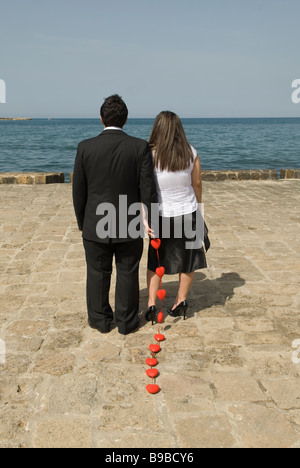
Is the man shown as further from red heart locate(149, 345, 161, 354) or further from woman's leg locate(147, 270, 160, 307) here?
red heart locate(149, 345, 161, 354)

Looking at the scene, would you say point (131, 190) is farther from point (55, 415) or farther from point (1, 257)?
point (1, 257)

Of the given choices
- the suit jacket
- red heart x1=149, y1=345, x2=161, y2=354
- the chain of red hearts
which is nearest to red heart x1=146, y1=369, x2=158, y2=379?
the chain of red hearts

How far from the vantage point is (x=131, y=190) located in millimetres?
3523

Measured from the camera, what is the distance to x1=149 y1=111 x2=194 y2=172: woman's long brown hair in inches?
137

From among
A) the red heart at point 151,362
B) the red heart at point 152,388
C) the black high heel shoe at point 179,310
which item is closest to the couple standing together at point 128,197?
the black high heel shoe at point 179,310

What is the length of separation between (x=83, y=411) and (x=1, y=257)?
3.59 metres

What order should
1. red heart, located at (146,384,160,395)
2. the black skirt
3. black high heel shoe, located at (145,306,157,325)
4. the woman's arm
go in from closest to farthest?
red heart, located at (146,384,160,395) < the woman's arm < the black skirt < black high heel shoe, located at (145,306,157,325)

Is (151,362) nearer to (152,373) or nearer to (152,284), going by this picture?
(152,373)

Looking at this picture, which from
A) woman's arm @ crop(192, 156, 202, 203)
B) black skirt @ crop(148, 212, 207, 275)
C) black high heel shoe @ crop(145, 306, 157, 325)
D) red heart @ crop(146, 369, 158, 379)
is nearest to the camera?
red heart @ crop(146, 369, 158, 379)

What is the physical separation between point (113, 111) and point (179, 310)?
6.60ft

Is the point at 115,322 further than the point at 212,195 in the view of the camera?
No
